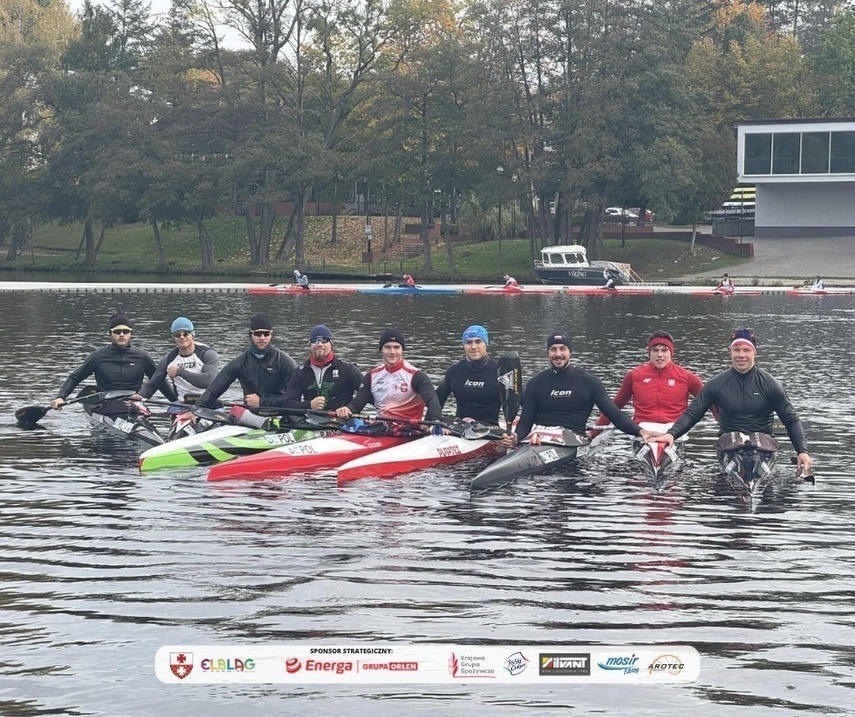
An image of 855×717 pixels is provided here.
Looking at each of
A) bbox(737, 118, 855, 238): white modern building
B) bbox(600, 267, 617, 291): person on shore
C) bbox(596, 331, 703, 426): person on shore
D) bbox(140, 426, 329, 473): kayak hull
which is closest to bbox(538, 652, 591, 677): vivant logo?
bbox(596, 331, 703, 426): person on shore

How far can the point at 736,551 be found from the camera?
1461cm

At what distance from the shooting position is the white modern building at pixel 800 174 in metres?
91.5

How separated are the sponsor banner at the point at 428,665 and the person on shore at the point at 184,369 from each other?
13088 millimetres

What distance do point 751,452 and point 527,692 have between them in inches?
335

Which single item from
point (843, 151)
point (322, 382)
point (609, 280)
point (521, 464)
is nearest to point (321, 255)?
point (609, 280)

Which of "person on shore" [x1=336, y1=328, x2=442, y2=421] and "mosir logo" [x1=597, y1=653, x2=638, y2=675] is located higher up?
"person on shore" [x1=336, y1=328, x2=442, y2=421]

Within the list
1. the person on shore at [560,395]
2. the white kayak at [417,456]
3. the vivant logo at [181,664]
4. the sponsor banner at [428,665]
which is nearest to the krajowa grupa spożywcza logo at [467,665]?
the sponsor banner at [428,665]

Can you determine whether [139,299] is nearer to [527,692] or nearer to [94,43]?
[94,43]

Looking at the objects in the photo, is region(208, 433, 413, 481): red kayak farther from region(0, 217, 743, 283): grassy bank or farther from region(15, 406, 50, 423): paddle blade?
region(0, 217, 743, 283): grassy bank

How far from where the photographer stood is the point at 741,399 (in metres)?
18.0

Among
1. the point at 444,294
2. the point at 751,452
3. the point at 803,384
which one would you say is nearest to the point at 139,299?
the point at 444,294

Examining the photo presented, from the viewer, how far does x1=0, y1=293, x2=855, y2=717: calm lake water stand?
404 inches

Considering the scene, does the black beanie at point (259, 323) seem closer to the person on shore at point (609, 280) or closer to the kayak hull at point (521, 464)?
the kayak hull at point (521, 464)

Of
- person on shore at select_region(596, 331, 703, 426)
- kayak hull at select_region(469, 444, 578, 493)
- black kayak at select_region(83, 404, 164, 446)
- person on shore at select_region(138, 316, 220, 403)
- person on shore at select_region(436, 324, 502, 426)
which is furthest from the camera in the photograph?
person on shore at select_region(138, 316, 220, 403)
